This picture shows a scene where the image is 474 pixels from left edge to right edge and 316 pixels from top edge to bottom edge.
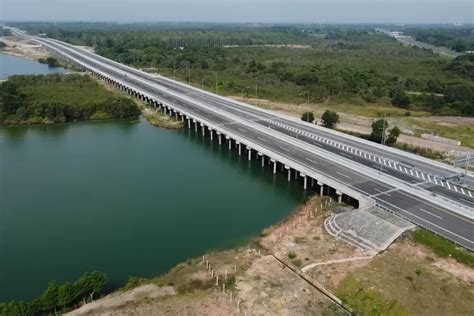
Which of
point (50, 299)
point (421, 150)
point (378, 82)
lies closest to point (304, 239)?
point (50, 299)

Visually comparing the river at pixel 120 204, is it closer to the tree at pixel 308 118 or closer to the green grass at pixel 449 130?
the tree at pixel 308 118

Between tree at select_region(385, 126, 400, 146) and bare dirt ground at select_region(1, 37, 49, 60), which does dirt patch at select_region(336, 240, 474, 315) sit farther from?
bare dirt ground at select_region(1, 37, 49, 60)

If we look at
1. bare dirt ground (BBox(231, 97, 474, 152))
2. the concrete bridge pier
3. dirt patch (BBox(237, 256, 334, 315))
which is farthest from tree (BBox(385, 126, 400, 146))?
dirt patch (BBox(237, 256, 334, 315))

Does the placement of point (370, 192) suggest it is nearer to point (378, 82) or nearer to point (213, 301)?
point (213, 301)

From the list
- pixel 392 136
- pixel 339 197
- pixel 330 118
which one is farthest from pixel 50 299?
pixel 330 118

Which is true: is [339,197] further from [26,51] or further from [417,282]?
[26,51]

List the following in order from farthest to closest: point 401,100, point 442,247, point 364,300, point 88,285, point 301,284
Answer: point 401,100 < point 442,247 < point 301,284 < point 88,285 < point 364,300
